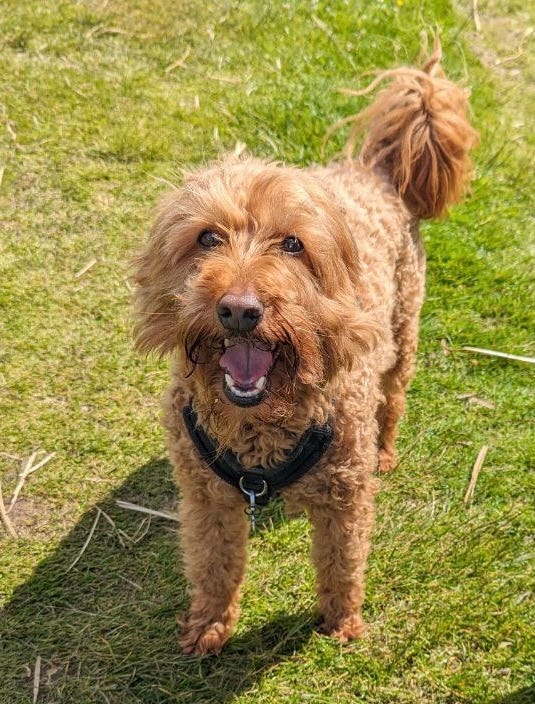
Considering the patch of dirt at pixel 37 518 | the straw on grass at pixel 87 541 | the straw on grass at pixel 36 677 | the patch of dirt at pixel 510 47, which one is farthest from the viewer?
the patch of dirt at pixel 510 47

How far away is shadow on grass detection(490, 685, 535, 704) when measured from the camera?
3.16 m

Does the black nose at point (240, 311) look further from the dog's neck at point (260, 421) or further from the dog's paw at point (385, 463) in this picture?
the dog's paw at point (385, 463)

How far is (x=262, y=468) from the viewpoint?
2.73m

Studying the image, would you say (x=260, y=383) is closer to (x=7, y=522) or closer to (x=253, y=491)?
(x=253, y=491)

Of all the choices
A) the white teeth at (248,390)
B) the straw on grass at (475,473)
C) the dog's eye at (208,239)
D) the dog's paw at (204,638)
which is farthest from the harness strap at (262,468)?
the straw on grass at (475,473)

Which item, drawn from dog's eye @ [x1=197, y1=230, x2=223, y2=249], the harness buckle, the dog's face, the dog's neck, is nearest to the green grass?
the harness buckle

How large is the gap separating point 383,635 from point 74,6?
5.79 m

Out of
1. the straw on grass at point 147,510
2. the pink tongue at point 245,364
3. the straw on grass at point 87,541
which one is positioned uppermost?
the pink tongue at point 245,364

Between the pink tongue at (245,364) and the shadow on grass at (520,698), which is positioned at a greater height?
the pink tongue at (245,364)

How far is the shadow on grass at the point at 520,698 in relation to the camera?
3164 mm

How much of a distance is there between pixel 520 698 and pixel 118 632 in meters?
1.70

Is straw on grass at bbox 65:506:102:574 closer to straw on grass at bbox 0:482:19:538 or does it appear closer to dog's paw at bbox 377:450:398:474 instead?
straw on grass at bbox 0:482:19:538

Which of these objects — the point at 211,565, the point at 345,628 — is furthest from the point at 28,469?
the point at 345,628

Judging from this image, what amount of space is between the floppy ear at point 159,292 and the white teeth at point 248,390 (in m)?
0.23
